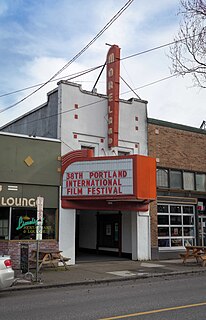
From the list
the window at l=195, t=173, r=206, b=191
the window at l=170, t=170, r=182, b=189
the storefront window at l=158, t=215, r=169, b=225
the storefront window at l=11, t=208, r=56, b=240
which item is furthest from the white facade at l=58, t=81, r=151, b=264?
the window at l=195, t=173, r=206, b=191

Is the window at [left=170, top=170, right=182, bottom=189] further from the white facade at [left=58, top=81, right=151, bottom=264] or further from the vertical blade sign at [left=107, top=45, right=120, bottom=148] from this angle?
the vertical blade sign at [left=107, top=45, right=120, bottom=148]

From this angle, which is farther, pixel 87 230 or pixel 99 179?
pixel 87 230

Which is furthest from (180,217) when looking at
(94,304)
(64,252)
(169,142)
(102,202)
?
(94,304)

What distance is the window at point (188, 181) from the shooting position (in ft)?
72.8

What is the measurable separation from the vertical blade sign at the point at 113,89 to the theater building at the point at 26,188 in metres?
2.66

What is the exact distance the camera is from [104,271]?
622 inches

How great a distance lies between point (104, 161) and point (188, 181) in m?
6.78

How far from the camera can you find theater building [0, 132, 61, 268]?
16.5 metres

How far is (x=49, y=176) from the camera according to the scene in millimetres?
17734

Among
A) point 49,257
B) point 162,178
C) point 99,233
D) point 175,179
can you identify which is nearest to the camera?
point 49,257

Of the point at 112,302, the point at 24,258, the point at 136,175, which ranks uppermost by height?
the point at 136,175

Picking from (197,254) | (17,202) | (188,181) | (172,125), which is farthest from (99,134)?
(197,254)

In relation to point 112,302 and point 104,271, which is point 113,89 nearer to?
point 104,271

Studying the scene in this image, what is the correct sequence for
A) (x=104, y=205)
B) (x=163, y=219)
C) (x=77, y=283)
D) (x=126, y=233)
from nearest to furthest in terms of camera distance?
(x=77, y=283), (x=104, y=205), (x=126, y=233), (x=163, y=219)
